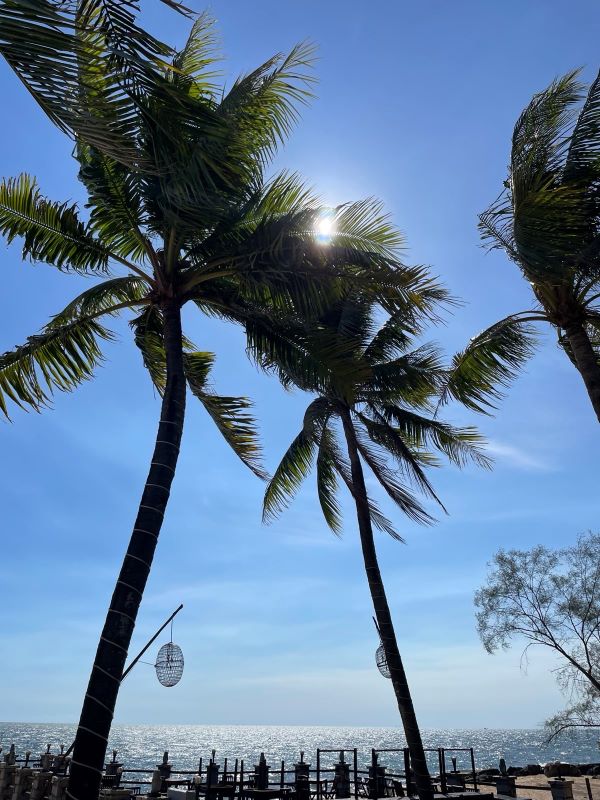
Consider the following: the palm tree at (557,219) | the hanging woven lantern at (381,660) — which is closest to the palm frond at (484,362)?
the palm tree at (557,219)

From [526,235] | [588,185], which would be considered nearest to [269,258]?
[526,235]

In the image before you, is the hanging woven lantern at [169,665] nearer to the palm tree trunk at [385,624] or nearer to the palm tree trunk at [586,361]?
the palm tree trunk at [385,624]

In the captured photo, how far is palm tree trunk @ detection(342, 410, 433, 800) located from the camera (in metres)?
13.5

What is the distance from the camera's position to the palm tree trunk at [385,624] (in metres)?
13.5

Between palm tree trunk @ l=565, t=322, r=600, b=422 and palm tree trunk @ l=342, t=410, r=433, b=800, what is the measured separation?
22.2 feet

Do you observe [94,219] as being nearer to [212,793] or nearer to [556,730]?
[212,793]

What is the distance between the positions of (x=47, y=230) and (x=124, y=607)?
5.86m

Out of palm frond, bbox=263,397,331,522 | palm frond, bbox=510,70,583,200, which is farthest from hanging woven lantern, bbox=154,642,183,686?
palm frond, bbox=510,70,583,200

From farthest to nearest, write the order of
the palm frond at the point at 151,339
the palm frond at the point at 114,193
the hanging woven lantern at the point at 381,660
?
the hanging woven lantern at the point at 381,660 → the palm frond at the point at 151,339 → the palm frond at the point at 114,193

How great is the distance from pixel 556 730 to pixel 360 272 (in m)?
23.2

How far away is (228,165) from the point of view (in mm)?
8383

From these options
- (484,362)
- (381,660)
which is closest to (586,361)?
(484,362)

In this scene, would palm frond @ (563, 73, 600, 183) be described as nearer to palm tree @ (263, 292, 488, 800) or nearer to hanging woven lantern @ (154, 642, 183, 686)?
palm tree @ (263, 292, 488, 800)

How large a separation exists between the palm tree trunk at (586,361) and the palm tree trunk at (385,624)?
6.77 m
